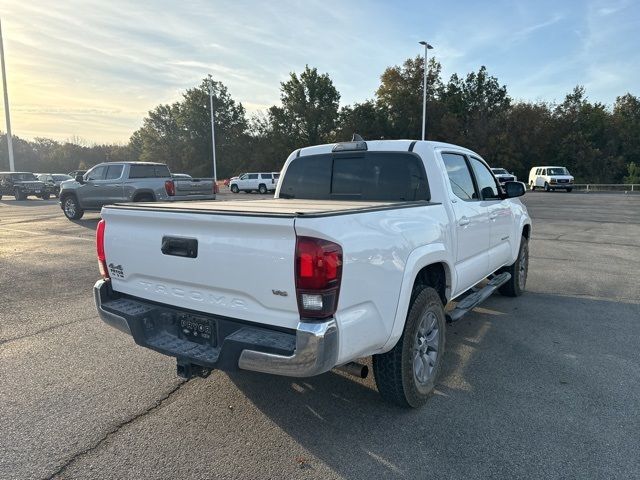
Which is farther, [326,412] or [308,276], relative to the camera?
[326,412]

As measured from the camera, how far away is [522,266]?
20.6 ft

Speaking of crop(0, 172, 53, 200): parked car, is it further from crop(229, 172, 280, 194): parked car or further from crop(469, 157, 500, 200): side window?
crop(469, 157, 500, 200): side window

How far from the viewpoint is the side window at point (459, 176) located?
418cm

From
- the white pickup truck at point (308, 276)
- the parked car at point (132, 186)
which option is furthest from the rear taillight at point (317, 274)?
the parked car at point (132, 186)

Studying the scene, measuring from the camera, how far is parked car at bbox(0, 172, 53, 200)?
2886cm

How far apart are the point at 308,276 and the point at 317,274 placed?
0.16ft

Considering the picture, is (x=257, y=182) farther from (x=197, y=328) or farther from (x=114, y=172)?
(x=197, y=328)

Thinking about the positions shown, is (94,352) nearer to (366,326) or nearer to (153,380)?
(153,380)

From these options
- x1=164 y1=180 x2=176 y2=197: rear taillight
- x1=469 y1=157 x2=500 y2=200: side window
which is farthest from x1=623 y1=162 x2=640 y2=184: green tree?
x1=469 y1=157 x2=500 y2=200: side window

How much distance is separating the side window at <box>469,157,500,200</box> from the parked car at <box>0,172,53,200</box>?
31.7 metres

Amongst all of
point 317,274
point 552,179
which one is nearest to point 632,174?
point 552,179

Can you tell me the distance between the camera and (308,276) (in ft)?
7.71

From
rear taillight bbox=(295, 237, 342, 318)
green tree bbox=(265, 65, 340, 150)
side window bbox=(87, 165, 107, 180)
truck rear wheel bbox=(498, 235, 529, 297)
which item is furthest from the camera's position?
green tree bbox=(265, 65, 340, 150)

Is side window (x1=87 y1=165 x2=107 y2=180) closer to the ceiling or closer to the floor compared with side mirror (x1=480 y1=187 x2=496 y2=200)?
closer to the ceiling
